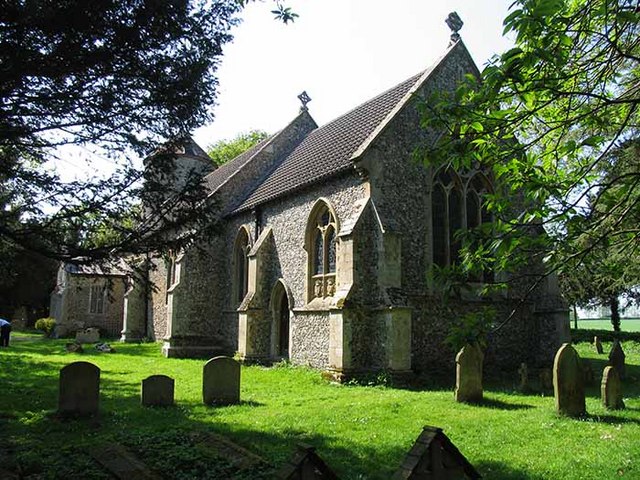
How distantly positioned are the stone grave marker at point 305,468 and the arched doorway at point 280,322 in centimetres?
1265

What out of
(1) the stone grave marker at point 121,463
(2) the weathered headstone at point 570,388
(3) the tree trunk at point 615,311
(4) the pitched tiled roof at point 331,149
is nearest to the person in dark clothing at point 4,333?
(4) the pitched tiled roof at point 331,149

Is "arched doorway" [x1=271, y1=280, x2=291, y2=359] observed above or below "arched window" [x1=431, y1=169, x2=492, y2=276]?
below

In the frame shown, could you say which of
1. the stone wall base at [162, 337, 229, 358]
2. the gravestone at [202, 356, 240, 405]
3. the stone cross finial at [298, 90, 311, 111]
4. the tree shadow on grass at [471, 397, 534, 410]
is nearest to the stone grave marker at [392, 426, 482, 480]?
the tree shadow on grass at [471, 397, 534, 410]

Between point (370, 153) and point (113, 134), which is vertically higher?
point (370, 153)

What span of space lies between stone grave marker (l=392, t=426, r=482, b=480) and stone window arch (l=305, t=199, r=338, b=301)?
10139mm

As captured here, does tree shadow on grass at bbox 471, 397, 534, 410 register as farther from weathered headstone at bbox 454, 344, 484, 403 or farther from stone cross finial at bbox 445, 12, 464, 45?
stone cross finial at bbox 445, 12, 464, 45

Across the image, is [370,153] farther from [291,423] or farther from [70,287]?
[70,287]

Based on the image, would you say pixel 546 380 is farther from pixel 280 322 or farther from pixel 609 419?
pixel 280 322

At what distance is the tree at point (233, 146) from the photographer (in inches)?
1842

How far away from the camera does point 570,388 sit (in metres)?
8.50

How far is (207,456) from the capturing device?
20.2ft

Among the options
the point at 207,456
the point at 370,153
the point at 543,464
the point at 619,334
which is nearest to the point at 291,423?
the point at 207,456

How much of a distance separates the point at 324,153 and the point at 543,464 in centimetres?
1260

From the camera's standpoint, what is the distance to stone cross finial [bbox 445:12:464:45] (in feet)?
51.5
